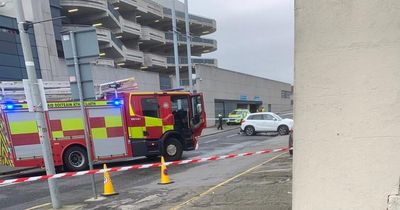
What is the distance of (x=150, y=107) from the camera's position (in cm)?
1417

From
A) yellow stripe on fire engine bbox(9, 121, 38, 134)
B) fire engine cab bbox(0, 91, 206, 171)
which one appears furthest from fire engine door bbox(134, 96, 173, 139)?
yellow stripe on fire engine bbox(9, 121, 38, 134)

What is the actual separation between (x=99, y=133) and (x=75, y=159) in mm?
1138

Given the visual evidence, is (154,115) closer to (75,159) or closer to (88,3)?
(75,159)

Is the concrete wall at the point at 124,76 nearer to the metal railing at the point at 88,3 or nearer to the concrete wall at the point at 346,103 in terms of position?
the metal railing at the point at 88,3

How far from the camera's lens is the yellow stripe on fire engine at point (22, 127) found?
12.2 m

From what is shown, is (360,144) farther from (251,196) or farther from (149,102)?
(149,102)

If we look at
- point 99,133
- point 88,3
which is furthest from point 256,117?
point 88,3

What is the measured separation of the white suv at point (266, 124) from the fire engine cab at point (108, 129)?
11381mm

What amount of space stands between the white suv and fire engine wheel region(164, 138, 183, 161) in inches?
483

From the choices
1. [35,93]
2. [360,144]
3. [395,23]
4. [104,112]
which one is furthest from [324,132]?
[104,112]

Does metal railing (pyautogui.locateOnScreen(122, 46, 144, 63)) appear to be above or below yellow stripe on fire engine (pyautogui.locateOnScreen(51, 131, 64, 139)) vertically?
above

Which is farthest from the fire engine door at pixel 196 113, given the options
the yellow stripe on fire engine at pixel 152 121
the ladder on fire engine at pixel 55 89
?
the ladder on fire engine at pixel 55 89

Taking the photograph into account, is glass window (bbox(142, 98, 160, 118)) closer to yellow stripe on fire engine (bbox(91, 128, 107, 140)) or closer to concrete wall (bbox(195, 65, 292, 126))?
yellow stripe on fire engine (bbox(91, 128, 107, 140))

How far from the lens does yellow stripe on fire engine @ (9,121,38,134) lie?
39.9ft
